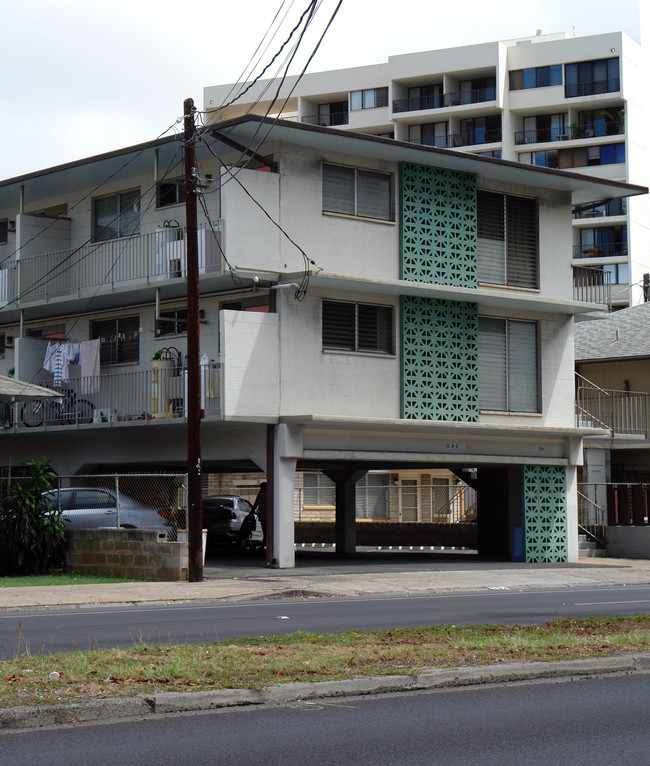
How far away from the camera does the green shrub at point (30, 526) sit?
23.3 meters

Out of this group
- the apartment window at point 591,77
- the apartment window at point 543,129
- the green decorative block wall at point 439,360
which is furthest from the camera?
the apartment window at point 543,129

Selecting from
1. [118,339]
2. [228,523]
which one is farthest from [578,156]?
[118,339]

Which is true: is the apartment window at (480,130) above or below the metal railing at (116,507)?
above

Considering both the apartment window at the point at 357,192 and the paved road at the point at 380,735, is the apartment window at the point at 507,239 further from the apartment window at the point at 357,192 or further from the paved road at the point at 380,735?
the paved road at the point at 380,735

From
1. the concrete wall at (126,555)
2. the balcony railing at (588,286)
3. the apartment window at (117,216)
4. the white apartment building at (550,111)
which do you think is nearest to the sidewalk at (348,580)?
the concrete wall at (126,555)

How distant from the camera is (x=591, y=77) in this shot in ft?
233

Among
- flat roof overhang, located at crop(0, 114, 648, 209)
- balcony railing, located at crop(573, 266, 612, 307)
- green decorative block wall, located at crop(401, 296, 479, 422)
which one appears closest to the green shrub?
flat roof overhang, located at crop(0, 114, 648, 209)

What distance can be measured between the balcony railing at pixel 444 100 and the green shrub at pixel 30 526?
53404 millimetres

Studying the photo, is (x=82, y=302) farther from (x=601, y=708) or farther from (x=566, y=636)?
(x=601, y=708)

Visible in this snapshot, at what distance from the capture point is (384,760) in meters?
7.34

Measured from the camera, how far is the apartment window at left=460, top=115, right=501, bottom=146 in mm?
72688

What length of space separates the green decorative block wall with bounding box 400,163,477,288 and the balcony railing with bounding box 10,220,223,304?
15.0 feet

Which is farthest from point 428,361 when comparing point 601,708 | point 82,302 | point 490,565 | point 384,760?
point 384,760

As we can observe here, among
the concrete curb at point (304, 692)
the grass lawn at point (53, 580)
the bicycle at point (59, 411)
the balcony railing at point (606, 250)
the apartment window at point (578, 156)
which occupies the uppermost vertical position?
the apartment window at point (578, 156)
